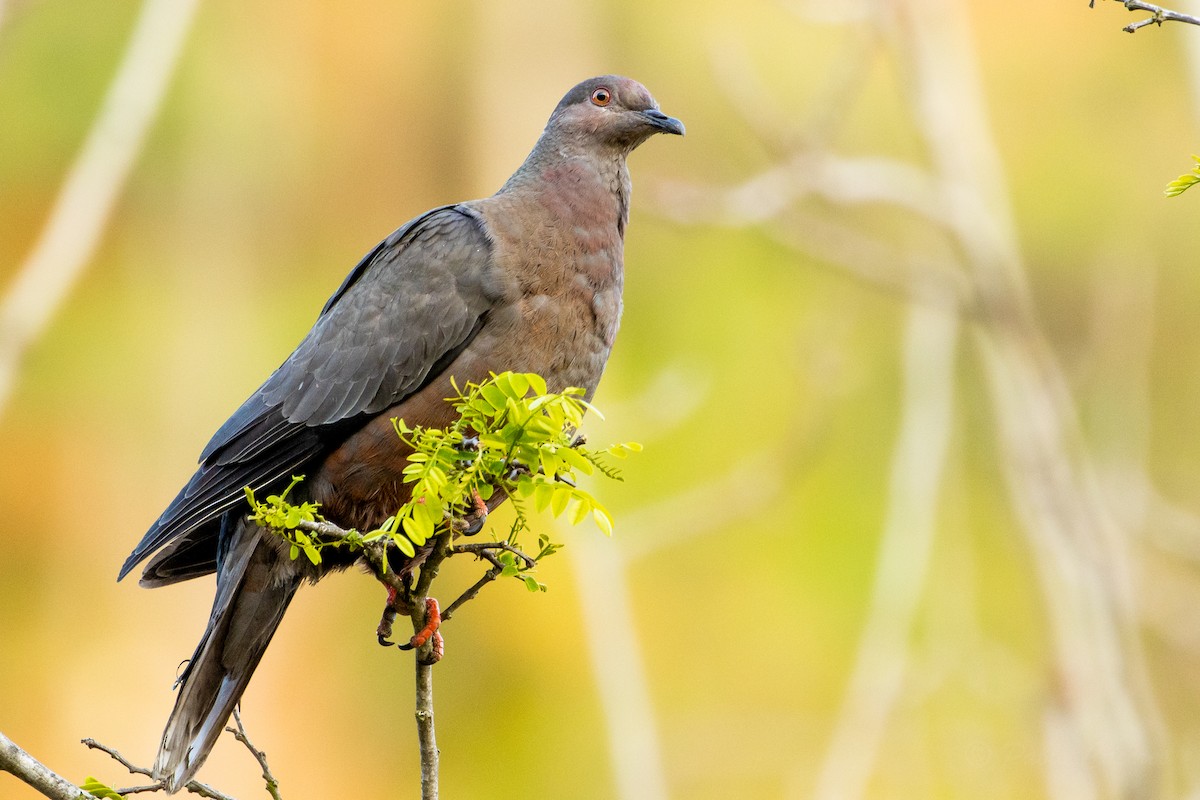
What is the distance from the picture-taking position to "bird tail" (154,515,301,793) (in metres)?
3.77

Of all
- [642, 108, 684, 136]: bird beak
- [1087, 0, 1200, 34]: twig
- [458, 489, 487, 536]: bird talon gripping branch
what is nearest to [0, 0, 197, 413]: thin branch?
[642, 108, 684, 136]: bird beak

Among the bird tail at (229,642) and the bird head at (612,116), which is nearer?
the bird tail at (229,642)

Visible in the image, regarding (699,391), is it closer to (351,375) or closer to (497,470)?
(351,375)

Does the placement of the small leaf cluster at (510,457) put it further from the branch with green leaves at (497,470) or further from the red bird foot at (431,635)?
the red bird foot at (431,635)

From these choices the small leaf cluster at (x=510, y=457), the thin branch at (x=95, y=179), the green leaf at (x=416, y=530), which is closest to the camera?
the small leaf cluster at (x=510, y=457)

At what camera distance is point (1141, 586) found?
9.28 metres

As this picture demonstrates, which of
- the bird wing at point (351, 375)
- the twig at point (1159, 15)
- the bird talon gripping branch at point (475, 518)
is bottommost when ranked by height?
the bird talon gripping branch at point (475, 518)

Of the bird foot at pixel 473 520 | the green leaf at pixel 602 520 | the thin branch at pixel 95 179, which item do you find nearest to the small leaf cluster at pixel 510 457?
the green leaf at pixel 602 520

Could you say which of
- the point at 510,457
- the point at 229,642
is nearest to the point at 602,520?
the point at 510,457

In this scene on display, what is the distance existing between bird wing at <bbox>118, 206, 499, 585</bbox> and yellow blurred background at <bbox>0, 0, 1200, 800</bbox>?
393 centimetres

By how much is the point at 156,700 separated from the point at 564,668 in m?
3.41

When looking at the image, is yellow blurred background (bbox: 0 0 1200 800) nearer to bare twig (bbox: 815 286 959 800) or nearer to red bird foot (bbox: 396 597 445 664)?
bare twig (bbox: 815 286 959 800)

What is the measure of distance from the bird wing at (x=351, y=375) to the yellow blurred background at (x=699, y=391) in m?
3.93

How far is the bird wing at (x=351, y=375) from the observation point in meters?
3.79
